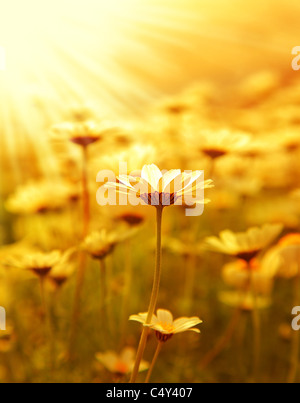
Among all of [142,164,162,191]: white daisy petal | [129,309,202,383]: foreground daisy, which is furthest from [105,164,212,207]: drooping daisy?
[129,309,202,383]: foreground daisy

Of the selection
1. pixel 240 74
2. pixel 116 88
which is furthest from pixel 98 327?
pixel 240 74

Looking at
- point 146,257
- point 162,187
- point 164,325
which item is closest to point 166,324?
point 164,325

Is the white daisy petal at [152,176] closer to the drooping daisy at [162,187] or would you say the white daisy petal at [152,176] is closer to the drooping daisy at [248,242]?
the drooping daisy at [162,187]

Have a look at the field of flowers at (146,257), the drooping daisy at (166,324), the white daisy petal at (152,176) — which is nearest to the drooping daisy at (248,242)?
the field of flowers at (146,257)

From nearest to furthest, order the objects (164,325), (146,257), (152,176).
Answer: (152,176), (164,325), (146,257)

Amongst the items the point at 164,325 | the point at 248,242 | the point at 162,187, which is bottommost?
the point at 164,325

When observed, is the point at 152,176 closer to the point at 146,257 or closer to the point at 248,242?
Answer: the point at 248,242

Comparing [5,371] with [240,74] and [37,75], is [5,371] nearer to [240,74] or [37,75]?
[37,75]
